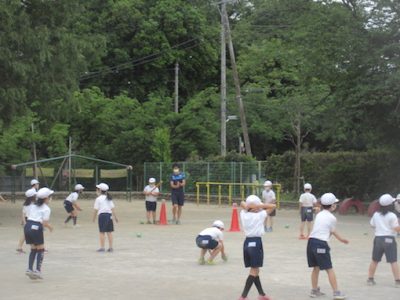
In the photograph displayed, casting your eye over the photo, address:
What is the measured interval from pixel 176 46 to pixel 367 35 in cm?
2908

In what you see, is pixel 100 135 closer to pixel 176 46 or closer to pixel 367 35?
pixel 176 46

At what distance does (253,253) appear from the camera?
9688 millimetres

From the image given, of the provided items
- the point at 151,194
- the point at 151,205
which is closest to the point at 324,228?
the point at 151,194

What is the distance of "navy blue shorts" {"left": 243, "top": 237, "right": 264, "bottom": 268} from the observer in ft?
31.7

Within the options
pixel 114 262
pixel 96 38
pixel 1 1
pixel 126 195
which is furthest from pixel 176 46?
pixel 114 262

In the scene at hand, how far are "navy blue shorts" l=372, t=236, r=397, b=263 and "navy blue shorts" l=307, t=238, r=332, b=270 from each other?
1538 millimetres

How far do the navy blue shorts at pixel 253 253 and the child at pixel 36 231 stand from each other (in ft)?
12.8

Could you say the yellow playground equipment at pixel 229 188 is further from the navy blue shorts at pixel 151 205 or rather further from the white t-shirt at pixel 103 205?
the white t-shirt at pixel 103 205

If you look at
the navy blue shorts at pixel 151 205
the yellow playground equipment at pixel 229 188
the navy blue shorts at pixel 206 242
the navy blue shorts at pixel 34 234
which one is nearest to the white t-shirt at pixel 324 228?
the navy blue shorts at pixel 206 242

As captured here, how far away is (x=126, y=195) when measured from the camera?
4016 cm

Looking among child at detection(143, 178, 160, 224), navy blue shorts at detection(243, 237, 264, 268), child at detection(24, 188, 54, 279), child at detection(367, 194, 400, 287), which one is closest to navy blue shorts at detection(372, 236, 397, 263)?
child at detection(367, 194, 400, 287)

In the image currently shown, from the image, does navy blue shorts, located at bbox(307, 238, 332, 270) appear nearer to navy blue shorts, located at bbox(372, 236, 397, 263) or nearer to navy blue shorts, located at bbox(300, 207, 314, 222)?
Result: navy blue shorts, located at bbox(372, 236, 397, 263)

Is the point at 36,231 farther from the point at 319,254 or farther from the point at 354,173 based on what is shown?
the point at 354,173

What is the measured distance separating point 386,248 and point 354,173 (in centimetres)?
1974
